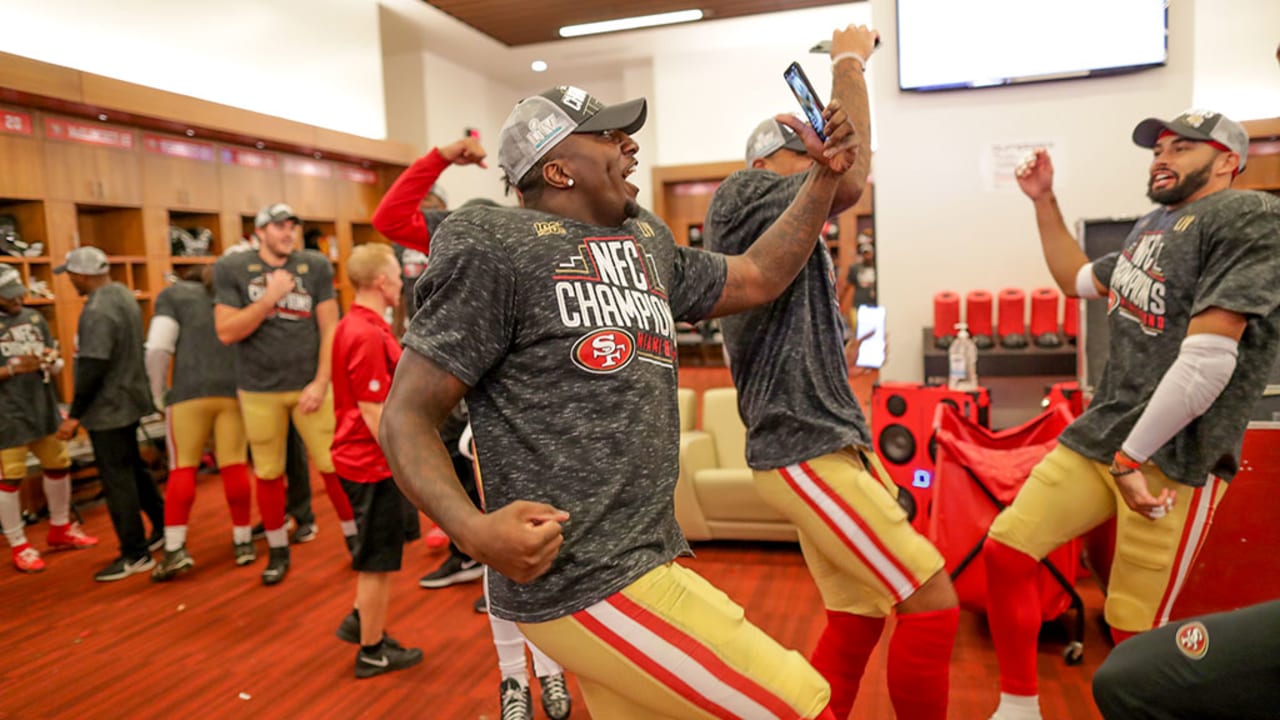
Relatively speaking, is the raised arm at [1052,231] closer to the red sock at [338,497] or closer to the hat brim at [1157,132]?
the hat brim at [1157,132]

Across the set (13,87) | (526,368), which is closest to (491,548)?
(526,368)

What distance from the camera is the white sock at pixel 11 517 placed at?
4.65m

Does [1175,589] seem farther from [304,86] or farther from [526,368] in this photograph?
[304,86]

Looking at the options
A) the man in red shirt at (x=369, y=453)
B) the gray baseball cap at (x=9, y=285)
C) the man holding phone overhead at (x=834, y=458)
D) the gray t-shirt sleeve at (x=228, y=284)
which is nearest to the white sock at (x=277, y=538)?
the gray t-shirt sleeve at (x=228, y=284)

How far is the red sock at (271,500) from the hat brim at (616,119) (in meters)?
3.60

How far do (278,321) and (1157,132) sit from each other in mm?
3809

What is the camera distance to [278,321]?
167 inches

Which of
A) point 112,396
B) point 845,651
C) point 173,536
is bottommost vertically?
point 173,536

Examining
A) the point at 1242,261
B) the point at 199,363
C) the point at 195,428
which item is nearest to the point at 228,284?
the point at 199,363

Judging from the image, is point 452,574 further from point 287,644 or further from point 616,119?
point 616,119

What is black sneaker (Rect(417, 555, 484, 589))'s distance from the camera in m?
4.09

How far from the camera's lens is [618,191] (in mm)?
1424

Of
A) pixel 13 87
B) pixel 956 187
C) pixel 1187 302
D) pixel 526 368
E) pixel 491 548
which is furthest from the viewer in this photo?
pixel 13 87

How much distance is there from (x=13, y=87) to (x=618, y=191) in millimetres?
6313
